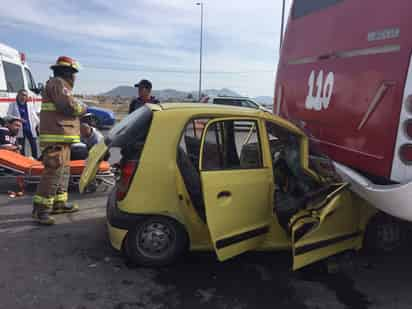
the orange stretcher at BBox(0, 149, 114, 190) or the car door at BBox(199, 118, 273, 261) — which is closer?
the car door at BBox(199, 118, 273, 261)

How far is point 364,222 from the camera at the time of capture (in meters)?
3.75

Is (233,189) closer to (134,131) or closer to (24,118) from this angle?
(134,131)

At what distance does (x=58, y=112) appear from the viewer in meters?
4.86

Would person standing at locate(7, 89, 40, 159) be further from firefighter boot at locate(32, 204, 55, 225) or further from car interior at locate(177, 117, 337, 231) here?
car interior at locate(177, 117, 337, 231)

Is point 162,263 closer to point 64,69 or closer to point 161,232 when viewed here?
point 161,232

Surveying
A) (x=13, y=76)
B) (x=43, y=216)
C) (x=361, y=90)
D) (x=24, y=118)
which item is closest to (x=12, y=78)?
(x=13, y=76)

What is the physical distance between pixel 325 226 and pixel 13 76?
9.44m

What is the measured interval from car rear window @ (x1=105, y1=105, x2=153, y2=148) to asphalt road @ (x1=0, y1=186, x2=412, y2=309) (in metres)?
1.17

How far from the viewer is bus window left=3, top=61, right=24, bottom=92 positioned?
9.82 meters

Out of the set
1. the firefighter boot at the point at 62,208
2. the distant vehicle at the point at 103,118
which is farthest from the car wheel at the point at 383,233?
the distant vehicle at the point at 103,118

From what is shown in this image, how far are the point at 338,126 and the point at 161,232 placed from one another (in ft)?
6.61

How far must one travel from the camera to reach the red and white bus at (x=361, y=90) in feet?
9.75

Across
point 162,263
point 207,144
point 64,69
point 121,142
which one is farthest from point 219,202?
point 64,69

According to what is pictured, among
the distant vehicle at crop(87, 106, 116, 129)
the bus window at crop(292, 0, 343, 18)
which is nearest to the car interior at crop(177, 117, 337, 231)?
the bus window at crop(292, 0, 343, 18)
